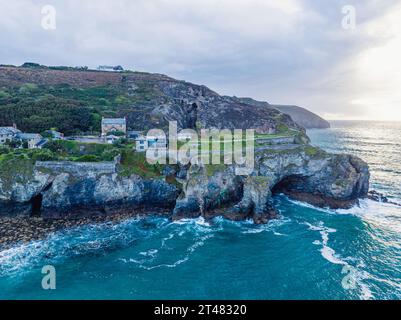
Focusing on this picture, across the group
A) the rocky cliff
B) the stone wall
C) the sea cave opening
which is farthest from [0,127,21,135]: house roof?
the sea cave opening

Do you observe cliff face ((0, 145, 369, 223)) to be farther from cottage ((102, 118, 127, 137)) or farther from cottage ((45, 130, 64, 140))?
cottage ((102, 118, 127, 137))

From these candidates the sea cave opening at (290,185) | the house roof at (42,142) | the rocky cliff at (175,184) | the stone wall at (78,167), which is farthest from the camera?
the sea cave opening at (290,185)

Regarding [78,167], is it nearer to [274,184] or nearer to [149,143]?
[149,143]

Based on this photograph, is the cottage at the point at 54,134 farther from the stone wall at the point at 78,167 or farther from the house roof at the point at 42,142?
the stone wall at the point at 78,167

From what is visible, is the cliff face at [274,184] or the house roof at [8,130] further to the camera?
the house roof at [8,130]

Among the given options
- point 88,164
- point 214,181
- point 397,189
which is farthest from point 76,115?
point 397,189

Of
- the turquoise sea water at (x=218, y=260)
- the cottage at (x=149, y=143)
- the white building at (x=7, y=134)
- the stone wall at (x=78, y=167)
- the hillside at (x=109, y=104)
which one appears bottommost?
the turquoise sea water at (x=218, y=260)

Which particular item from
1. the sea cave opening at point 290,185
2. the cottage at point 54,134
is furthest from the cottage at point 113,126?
the sea cave opening at point 290,185
